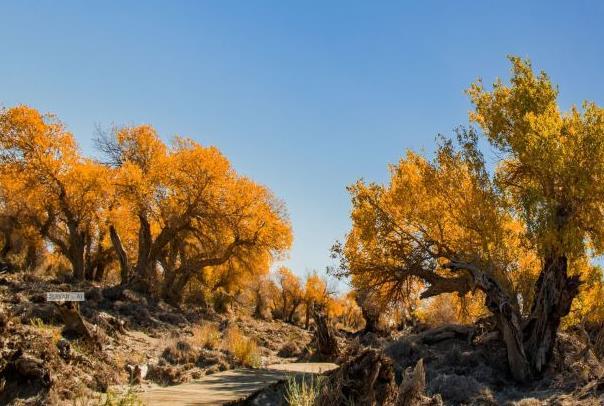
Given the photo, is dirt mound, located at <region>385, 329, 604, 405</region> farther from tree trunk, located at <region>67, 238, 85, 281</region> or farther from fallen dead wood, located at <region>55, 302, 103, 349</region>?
tree trunk, located at <region>67, 238, 85, 281</region>

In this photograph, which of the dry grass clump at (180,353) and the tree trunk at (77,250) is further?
the tree trunk at (77,250)

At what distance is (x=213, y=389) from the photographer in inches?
397

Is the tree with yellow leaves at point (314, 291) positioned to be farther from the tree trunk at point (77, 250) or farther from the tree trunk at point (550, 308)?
the tree trunk at point (550, 308)

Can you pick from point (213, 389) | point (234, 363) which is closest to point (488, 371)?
point (234, 363)

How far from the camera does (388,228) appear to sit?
19.4 metres

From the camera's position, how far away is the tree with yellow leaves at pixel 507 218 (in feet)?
49.9

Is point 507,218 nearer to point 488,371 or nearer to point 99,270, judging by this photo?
point 488,371

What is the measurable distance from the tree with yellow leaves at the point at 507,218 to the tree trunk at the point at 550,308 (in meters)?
0.03

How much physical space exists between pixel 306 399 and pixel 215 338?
35.3ft

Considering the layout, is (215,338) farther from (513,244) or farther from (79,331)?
(513,244)

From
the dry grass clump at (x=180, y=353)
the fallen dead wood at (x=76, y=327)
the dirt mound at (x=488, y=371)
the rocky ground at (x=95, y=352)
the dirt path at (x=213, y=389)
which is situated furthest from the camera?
the dry grass clump at (x=180, y=353)

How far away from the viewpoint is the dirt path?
860 centimetres

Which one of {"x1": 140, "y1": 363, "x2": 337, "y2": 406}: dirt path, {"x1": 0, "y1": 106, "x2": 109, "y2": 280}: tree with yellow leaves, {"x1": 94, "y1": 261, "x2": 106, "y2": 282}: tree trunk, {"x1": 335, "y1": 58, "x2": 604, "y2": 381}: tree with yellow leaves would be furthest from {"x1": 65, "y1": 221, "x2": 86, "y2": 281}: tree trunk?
{"x1": 140, "y1": 363, "x2": 337, "y2": 406}: dirt path

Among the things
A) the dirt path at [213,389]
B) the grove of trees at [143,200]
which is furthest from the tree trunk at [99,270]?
the dirt path at [213,389]
